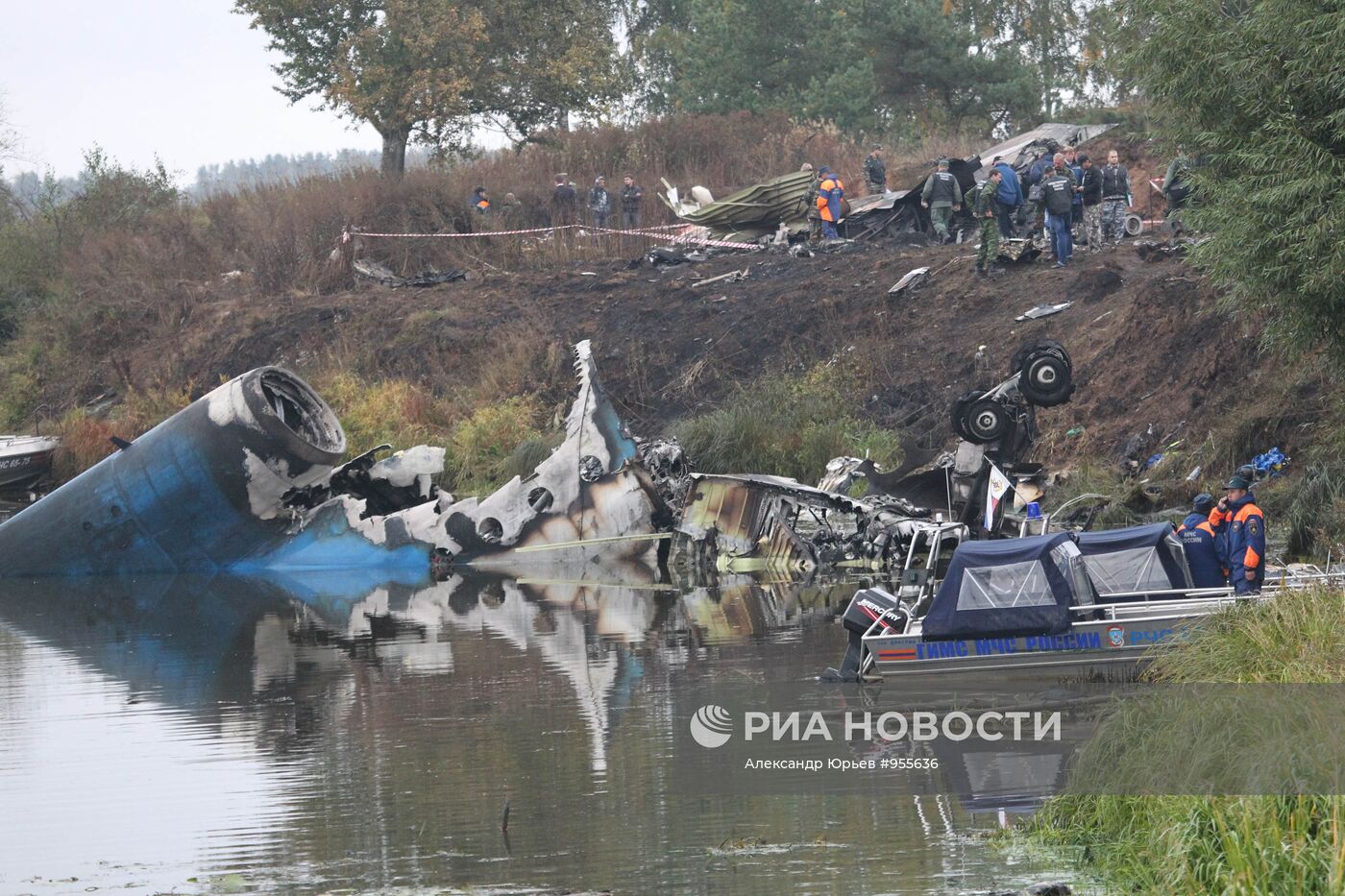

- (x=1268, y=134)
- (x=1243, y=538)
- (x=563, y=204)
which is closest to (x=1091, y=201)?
(x=1268, y=134)

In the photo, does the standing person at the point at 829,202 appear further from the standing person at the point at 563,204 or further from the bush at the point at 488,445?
the bush at the point at 488,445

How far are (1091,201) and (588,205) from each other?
52.4 ft

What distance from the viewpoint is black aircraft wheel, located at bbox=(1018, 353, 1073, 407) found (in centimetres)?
2200

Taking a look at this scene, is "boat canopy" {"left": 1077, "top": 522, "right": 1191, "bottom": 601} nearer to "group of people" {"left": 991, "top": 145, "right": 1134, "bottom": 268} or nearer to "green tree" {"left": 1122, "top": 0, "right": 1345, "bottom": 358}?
"green tree" {"left": 1122, "top": 0, "right": 1345, "bottom": 358}

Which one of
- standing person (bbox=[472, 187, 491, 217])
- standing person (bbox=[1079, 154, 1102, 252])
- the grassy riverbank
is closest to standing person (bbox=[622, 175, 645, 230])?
standing person (bbox=[472, 187, 491, 217])

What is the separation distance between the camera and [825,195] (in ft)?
124

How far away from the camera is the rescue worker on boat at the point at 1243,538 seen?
44.4 ft

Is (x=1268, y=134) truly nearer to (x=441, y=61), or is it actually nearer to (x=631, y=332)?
(x=631, y=332)

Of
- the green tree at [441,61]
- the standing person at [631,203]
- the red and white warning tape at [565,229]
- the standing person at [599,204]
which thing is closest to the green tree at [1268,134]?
the red and white warning tape at [565,229]

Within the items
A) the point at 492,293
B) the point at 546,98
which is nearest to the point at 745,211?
the point at 492,293

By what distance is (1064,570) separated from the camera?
13.8 metres

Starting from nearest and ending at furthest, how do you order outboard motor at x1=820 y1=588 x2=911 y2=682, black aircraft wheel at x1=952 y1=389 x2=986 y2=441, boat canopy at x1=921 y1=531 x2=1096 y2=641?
boat canopy at x1=921 y1=531 x2=1096 y2=641
outboard motor at x1=820 y1=588 x2=911 y2=682
black aircraft wheel at x1=952 y1=389 x2=986 y2=441

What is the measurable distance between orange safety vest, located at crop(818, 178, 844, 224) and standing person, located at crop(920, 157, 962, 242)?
2.25 metres

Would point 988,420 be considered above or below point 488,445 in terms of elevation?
below
